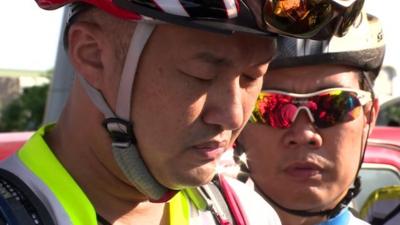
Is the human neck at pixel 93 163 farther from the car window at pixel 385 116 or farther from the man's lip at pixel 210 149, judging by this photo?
the car window at pixel 385 116

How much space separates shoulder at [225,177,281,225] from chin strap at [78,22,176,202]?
34 cm

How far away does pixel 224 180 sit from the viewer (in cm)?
213

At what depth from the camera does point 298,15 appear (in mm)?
1863

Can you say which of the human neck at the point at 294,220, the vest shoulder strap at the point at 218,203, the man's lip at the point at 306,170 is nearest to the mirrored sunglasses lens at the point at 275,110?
the man's lip at the point at 306,170

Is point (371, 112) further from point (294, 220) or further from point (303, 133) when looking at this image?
point (294, 220)

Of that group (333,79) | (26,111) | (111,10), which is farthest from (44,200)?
(26,111)

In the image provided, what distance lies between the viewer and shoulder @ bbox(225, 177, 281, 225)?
2080mm

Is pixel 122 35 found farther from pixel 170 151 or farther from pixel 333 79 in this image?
pixel 333 79

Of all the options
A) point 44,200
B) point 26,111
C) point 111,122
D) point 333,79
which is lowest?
point 26,111

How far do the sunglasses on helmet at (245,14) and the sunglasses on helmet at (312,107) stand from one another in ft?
2.53

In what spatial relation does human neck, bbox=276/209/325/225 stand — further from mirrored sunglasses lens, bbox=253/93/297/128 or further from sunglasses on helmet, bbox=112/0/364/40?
sunglasses on helmet, bbox=112/0/364/40

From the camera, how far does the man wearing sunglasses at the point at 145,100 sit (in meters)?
1.69

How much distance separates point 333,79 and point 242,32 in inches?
43.6

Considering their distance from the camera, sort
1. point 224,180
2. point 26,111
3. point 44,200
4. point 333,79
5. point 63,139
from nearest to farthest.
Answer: point 44,200, point 63,139, point 224,180, point 333,79, point 26,111
